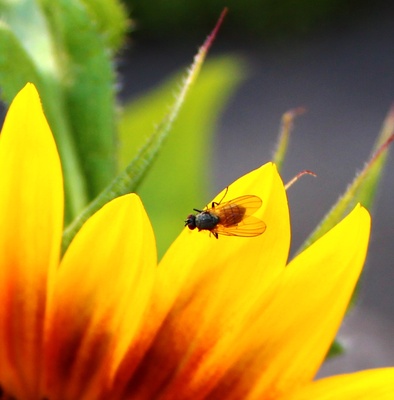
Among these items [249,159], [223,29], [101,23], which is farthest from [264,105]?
[101,23]

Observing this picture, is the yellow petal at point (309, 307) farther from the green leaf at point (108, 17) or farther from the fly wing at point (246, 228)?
the green leaf at point (108, 17)

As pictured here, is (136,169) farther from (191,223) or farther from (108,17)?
(108,17)

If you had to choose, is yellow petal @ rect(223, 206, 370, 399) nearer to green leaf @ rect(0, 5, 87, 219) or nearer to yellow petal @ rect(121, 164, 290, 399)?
yellow petal @ rect(121, 164, 290, 399)

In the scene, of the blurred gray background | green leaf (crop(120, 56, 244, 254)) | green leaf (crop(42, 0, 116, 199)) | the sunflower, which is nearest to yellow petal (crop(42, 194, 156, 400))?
the sunflower

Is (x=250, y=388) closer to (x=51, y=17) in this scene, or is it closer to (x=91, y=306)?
(x=91, y=306)

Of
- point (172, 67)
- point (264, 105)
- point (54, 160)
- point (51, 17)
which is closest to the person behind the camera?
point (54, 160)

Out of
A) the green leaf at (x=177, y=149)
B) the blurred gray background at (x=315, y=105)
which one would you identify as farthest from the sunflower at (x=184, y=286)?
the blurred gray background at (x=315, y=105)

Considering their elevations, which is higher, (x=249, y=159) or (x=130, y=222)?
(x=249, y=159)
